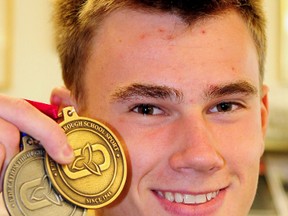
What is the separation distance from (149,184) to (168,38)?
0.36 m

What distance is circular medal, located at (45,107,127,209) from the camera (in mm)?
1156

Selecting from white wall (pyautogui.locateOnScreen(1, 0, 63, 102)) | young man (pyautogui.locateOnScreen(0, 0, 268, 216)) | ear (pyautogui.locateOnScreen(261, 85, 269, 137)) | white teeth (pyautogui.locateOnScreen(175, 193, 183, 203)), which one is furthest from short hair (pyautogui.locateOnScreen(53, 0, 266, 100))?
white wall (pyautogui.locateOnScreen(1, 0, 63, 102))

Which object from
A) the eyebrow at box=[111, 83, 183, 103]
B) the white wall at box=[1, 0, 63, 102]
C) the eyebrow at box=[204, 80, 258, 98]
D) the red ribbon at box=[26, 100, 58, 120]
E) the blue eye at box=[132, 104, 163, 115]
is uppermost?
the white wall at box=[1, 0, 63, 102]

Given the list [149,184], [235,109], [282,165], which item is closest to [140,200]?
[149,184]

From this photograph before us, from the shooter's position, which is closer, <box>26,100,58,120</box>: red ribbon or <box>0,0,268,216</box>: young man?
<box>26,100,58,120</box>: red ribbon

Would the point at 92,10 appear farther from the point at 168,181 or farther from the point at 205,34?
the point at 168,181

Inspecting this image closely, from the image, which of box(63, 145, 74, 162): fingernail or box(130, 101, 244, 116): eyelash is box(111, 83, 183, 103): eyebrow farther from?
box(63, 145, 74, 162): fingernail

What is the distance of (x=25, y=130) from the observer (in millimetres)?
1136

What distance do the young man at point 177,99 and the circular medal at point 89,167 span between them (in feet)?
0.69

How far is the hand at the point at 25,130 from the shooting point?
1.12m

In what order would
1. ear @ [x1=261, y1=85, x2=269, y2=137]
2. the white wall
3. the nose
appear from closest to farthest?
the nose < ear @ [x1=261, y1=85, x2=269, y2=137] < the white wall

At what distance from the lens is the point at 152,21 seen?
4.79ft

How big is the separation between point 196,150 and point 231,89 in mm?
204

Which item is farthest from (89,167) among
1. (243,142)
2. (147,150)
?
(243,142)
